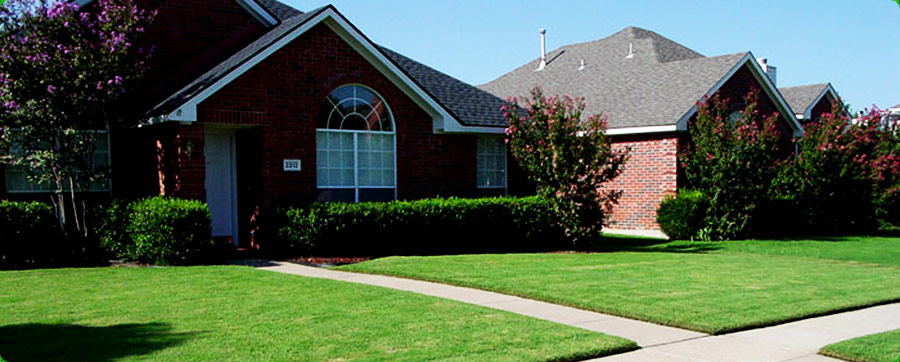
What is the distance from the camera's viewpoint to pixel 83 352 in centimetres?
647

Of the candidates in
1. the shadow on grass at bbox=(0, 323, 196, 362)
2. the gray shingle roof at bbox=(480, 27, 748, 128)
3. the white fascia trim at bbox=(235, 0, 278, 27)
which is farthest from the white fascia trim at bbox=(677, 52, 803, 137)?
the shadow on grass at bbox=(0, 323, 196, 362)

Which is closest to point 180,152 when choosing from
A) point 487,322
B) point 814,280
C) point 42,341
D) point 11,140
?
point 11,140

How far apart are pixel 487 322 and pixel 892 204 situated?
19990mm

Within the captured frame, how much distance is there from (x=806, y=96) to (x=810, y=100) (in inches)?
26.6

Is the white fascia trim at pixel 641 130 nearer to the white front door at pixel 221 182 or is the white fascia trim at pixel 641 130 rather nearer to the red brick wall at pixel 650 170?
the red brick wall at pixel 650 170

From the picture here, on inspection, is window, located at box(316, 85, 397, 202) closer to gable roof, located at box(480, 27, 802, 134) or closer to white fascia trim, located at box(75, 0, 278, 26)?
white fascia trim, located at box(75, 0, 278, 26)

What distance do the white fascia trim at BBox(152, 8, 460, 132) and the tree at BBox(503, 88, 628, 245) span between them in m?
1.78

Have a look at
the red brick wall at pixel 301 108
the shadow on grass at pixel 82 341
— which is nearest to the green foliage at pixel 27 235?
the red brick wall at pixel 301 108

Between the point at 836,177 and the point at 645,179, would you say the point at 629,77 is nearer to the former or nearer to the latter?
the point at 645,179

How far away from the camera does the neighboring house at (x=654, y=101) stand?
2134 cm

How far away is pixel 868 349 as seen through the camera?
268 inches

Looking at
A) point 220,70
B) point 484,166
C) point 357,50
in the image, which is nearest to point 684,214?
point 484,166

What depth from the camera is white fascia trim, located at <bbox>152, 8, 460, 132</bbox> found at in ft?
45.5

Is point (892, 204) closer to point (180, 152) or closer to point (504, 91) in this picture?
point (504, 91)
